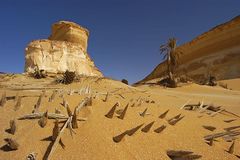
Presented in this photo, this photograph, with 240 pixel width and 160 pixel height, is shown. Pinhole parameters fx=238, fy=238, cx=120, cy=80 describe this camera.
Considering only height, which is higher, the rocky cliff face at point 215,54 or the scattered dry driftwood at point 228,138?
the rocky cliff face at point 215,54

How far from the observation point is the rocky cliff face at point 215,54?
2612 centimetres

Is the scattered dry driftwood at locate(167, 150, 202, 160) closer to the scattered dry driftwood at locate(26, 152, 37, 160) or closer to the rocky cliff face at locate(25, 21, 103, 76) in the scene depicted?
the scattered dry driftwood at locate(26, 152, 37, 160)

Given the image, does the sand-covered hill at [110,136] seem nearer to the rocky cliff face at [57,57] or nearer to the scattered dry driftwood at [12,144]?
the scattered dry driftwood at [12,144]

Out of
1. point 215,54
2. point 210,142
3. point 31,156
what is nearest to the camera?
point 31,156

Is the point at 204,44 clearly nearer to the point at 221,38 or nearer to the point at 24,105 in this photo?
the point at 221,38

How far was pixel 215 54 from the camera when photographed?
2973 centimetres

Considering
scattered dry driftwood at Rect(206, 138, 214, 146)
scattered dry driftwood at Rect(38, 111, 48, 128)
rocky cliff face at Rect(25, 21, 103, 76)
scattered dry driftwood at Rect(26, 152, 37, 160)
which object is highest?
rocky cliff face at Rect(25, 21, 103, 76)

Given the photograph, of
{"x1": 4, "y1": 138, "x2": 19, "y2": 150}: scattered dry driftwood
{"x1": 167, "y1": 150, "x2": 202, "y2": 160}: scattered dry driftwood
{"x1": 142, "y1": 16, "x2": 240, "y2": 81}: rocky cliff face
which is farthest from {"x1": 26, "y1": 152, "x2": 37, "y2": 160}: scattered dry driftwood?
{"x1": 142, "y1": 16, "x2": 240, "y2": 81}: rocky cliff face

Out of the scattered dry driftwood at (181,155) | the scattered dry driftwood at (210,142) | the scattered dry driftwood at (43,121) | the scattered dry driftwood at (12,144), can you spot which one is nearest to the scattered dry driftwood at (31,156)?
the scattered dry driftwood at (12,144)

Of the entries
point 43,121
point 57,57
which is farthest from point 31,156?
point 57,57

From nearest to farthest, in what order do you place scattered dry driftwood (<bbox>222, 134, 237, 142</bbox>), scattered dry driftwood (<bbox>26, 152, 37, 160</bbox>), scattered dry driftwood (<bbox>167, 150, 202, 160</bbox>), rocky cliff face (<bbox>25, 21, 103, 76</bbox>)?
scattered dry driftwood (<bbox>26, 152, 37, 160</bbox>)
scattered dry driftwood (<bbox>167, 150, 202, 160</bbox>)
scattered dry driftwood (<bbox>222, 134, 237, 142</bbox>)
rocky cliff face (<bbox>25, 21, 103, 76</bbox>)

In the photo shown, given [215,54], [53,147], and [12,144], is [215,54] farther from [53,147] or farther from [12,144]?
Answer: [12,144]

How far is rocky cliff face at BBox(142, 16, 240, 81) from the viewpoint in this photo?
26.1 m

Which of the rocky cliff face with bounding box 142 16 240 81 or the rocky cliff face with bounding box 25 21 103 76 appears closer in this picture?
the rocky cliff face with bounding box 25 21 103 76
